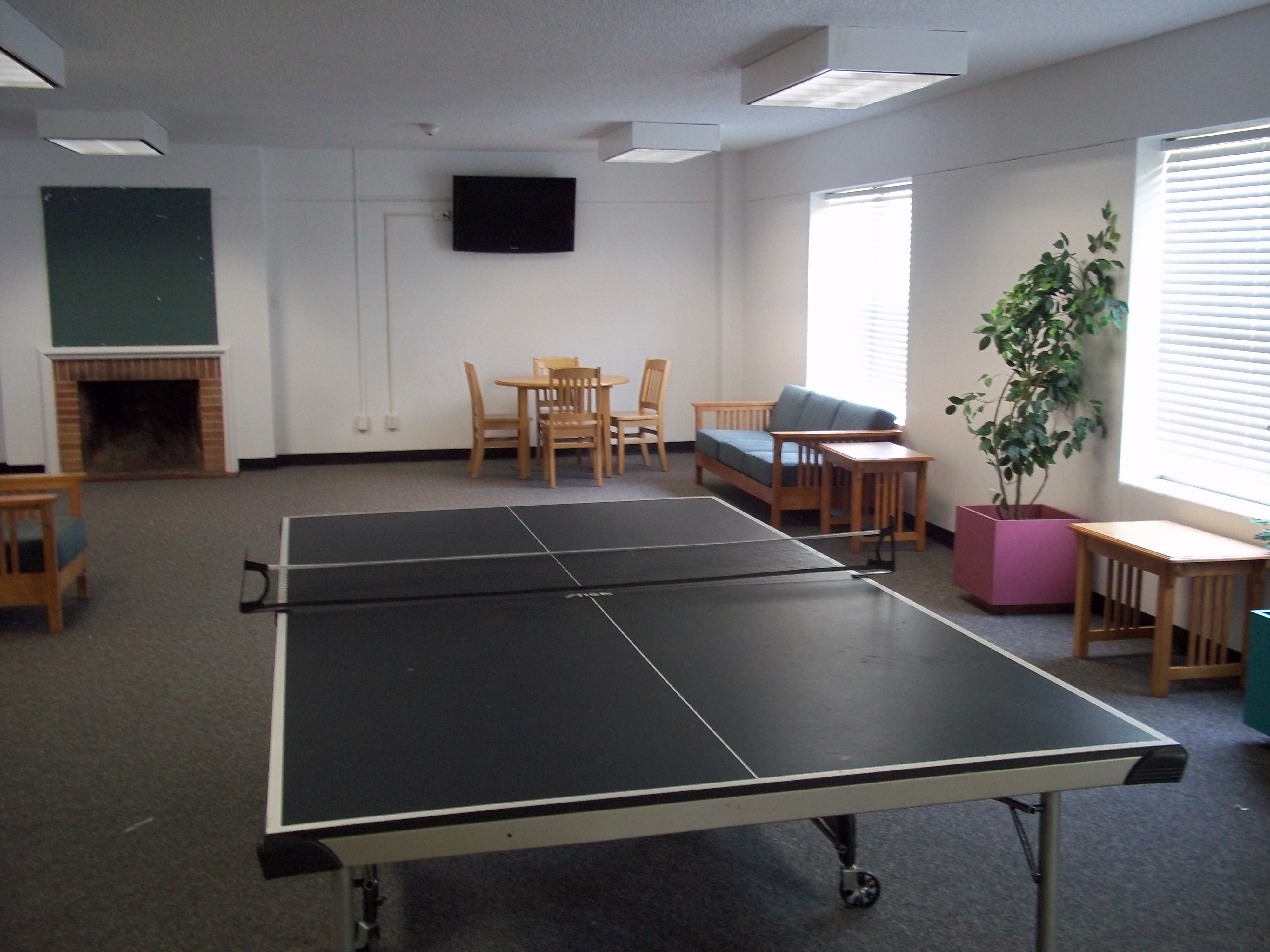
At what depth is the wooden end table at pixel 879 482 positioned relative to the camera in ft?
21.1

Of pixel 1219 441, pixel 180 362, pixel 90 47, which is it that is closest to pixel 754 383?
pixel 180 362

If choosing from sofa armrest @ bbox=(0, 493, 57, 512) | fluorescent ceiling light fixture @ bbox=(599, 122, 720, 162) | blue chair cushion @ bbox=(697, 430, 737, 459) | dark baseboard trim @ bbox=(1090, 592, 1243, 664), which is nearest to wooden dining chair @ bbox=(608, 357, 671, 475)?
blue chair cushion @ bbox=(697, 430, 737, 459)

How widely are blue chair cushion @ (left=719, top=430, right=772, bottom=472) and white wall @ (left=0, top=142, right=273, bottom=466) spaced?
3.83m

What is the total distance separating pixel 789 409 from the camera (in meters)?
8.38

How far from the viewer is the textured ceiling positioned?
4.44 metres

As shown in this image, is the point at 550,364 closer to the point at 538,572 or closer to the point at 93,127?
the point at 93,127

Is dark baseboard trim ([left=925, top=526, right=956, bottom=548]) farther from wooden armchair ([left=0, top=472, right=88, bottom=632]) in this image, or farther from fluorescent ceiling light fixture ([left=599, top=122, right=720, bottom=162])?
wooden armchair ([left=0, top=472, right=88, bottom=632])

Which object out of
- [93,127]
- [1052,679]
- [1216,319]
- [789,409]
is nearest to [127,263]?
[93,127]

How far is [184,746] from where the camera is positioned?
387cm

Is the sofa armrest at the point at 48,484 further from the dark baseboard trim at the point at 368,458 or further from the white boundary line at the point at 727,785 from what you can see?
the white boundary line at the point at 727,785

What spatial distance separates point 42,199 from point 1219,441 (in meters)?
8.37

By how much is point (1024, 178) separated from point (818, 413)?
2.38 metres

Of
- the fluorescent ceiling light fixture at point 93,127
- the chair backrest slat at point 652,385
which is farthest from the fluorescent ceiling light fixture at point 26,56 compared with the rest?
the chair backrest slat at point 652,385

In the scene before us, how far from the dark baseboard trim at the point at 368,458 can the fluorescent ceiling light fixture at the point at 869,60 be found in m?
5.47
